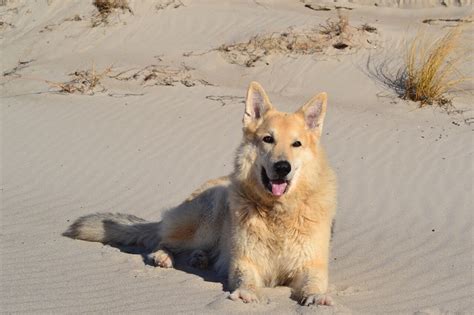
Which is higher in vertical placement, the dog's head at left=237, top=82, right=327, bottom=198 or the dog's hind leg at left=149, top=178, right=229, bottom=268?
the dog's head at left=237, top=82, right=327, bottom=198

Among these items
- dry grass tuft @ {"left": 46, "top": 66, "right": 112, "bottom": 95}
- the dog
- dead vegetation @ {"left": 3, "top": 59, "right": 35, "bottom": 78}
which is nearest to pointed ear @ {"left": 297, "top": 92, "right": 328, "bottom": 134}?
the dog

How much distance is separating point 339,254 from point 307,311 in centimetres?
Result: 197

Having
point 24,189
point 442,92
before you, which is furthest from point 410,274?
point 442,92

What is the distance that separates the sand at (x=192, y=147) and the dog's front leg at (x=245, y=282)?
9cm

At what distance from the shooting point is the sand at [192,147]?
190 inches

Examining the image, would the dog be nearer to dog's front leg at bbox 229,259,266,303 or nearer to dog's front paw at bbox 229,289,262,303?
dog's front leg at bbox 229,259,266,303

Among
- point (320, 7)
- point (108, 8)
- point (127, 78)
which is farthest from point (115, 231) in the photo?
point (108, 8)

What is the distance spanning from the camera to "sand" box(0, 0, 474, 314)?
4.83 m

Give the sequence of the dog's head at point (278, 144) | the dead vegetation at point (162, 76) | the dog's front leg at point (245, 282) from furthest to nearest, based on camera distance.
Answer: the dead vegetation at point (162, 76) → the dog's head at point (278, 144) → the dog's front leg at point (245, 282)

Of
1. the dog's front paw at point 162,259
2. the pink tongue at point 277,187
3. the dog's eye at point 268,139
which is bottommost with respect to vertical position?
the dog's front paw at point 162,259

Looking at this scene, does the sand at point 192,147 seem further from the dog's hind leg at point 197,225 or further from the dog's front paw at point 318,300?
the dog's hind leg at point 197,225

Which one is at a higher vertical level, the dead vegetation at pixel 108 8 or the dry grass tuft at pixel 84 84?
the dead vegetation at pixel 108 8

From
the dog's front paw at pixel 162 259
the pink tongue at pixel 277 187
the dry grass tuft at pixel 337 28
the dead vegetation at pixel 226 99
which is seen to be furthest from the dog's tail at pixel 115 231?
the dry grass tuft at pixel 337 28

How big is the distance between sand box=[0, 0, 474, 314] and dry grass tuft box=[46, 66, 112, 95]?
4.8 inches
